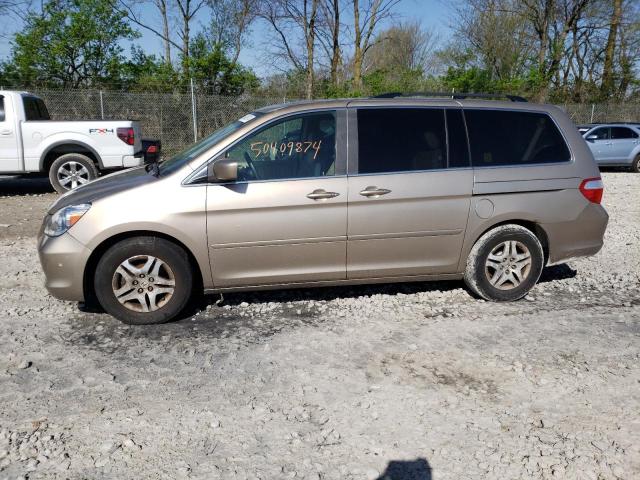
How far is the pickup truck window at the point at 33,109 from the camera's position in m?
10.4

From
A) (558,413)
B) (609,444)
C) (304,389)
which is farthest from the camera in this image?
(304,389)

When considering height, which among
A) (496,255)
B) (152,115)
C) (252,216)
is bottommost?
(496,255)

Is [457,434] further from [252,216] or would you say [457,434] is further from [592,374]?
[252,216]

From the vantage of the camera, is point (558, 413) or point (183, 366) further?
point (183, 366)

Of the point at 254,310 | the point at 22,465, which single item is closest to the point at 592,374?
the point at 254,310

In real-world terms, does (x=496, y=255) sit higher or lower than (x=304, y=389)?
higher

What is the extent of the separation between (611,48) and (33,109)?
96.9ft

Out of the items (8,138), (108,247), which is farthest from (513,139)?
(8,138)

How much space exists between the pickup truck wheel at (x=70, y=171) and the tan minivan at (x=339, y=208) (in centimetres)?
626

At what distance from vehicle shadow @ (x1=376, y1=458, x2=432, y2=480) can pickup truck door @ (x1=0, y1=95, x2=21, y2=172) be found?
32.9ft

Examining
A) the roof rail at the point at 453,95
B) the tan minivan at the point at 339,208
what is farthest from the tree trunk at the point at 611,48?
the tan minivan at the point at 339,208

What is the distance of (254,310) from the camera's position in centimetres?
486

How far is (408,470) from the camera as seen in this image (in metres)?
2.77

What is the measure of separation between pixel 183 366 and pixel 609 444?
269cm
